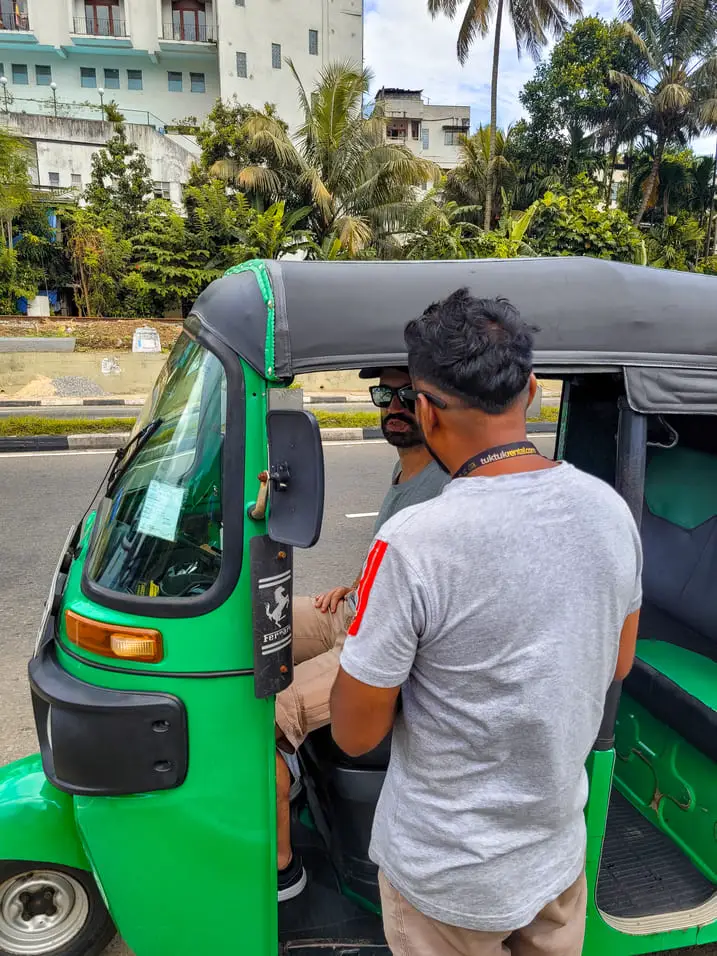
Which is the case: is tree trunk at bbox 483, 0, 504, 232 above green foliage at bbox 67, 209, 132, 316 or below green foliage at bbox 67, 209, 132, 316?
above

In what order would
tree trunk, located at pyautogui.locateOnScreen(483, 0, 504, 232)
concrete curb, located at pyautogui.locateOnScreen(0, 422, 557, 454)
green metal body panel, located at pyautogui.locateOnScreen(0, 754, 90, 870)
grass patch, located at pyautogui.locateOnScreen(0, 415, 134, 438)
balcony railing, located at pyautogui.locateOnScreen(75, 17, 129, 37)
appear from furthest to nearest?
balcony railing, located at pyautogui.locateOnScreen(75, 17, 129, 37), tree trunk, located at pyautogui.locateOnScreen(483, 0, 504, 232), grass patch, located at pyautogui.locateOnScreen(0, 415, 134, 438), concrete curb, located at pyautogui.locateOnScreen(0, 422, 557, 454), green metal body panel, located at pyautogui.locateOnScreen(0, 754, 90, 870)

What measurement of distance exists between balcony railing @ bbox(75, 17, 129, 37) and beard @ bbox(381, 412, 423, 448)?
43.6m

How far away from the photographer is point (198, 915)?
1709 millimetres

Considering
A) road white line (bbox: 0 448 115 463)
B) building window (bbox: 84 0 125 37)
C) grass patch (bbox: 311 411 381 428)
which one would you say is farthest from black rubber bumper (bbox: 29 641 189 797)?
building window (bbox: 84 0 125 37)

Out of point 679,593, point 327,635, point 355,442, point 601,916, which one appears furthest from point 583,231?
point 601,916

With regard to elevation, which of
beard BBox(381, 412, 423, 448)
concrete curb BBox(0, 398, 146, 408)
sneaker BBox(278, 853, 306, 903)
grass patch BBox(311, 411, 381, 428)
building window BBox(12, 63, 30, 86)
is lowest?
concrete curb BBox(0, 398, 146, 408)

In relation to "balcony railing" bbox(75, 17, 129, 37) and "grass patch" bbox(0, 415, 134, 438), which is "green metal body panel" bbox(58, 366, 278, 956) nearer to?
"grass patch" bbox(0, 415, 134, 438)

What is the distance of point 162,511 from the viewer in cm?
173

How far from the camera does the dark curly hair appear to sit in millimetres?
1177

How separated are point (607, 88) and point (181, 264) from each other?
1874 centimetres

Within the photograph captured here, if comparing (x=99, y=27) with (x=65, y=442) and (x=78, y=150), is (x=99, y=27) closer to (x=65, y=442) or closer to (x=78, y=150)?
(x=78, y=150)

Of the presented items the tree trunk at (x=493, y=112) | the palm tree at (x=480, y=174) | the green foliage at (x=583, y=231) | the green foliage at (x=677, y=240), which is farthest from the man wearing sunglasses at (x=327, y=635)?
the green foliage at (x=677, y=240)

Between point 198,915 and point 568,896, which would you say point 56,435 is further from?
point 568,896

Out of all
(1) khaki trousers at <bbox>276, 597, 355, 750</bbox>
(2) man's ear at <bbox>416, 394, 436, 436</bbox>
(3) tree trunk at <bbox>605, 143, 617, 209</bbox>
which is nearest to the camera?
(2) man's ear at <bbox>416, 394, 436, 436</bbox>
